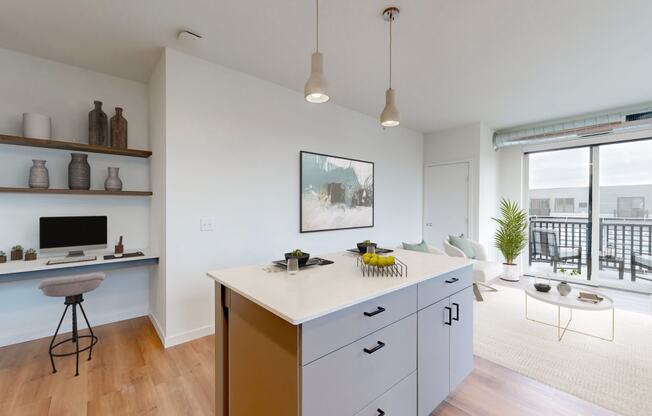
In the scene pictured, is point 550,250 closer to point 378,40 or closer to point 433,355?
point 433,355

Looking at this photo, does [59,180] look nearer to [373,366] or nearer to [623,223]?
[373,366]

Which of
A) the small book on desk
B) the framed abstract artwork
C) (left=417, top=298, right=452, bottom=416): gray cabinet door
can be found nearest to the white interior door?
the framed abstract artwork

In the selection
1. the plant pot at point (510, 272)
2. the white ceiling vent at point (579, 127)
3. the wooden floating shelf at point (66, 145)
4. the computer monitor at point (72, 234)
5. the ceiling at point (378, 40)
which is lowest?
the plant pot at point (510, 272)

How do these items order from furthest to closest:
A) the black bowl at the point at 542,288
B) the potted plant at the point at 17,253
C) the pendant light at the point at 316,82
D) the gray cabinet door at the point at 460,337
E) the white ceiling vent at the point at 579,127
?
1. the white ceiling vent at the point at 579,127
2. the black bowl at the point at 542,288
3. the potted plant at the point at 17,253
4. the gray cabinet door at the point at 460,337
5. the pendant light at the point at 316,82

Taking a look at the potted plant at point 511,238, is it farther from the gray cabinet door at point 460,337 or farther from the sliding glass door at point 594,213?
the gray cabinet door at point 460,337

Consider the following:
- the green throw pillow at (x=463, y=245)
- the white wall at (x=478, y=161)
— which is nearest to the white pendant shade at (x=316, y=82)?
the green throw pillow at (x=463, y=245)

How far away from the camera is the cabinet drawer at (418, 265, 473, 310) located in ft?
5.25

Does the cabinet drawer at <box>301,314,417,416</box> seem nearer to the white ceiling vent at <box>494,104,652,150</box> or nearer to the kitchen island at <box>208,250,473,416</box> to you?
the kitchen island at <box>208,250,473,416</box>

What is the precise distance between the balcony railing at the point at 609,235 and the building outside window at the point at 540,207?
9 cm

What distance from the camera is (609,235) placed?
448cm

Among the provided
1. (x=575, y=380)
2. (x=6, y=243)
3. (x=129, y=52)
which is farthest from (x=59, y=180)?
(x=575, y=380)

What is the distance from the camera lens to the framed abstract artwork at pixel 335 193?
3.61 meters

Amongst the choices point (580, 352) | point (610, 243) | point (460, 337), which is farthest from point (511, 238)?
point (460, 337)

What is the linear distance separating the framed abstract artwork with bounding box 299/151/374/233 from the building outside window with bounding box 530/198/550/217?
10.3ft
